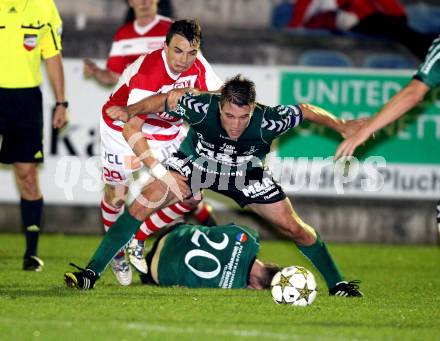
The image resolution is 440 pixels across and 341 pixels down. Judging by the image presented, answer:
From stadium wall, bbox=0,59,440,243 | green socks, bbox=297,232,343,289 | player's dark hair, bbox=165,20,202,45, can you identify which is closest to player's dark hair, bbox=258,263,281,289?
green socks, bbox=297,232,343,289

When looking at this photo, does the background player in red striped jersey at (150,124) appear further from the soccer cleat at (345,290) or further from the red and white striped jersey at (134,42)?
the red and white striped jersey at (134,42)

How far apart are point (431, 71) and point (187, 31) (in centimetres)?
228

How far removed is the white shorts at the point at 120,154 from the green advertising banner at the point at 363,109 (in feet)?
12.0

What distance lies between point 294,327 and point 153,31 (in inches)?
202

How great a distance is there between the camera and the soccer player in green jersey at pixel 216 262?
8562mm

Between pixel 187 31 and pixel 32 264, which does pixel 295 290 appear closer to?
pixel 187 31

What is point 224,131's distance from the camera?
8125mm

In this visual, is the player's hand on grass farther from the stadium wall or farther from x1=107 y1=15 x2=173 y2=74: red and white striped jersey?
the stadium wall

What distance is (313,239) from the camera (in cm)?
835

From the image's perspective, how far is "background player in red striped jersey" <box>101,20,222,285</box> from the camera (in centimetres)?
866

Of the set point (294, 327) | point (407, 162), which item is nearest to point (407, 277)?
point (407, 162)

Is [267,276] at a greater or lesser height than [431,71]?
lesser

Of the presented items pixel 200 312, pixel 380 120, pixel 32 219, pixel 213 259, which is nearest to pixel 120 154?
pixel 32 219

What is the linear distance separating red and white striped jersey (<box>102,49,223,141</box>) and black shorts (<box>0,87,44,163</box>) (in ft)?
2.22
